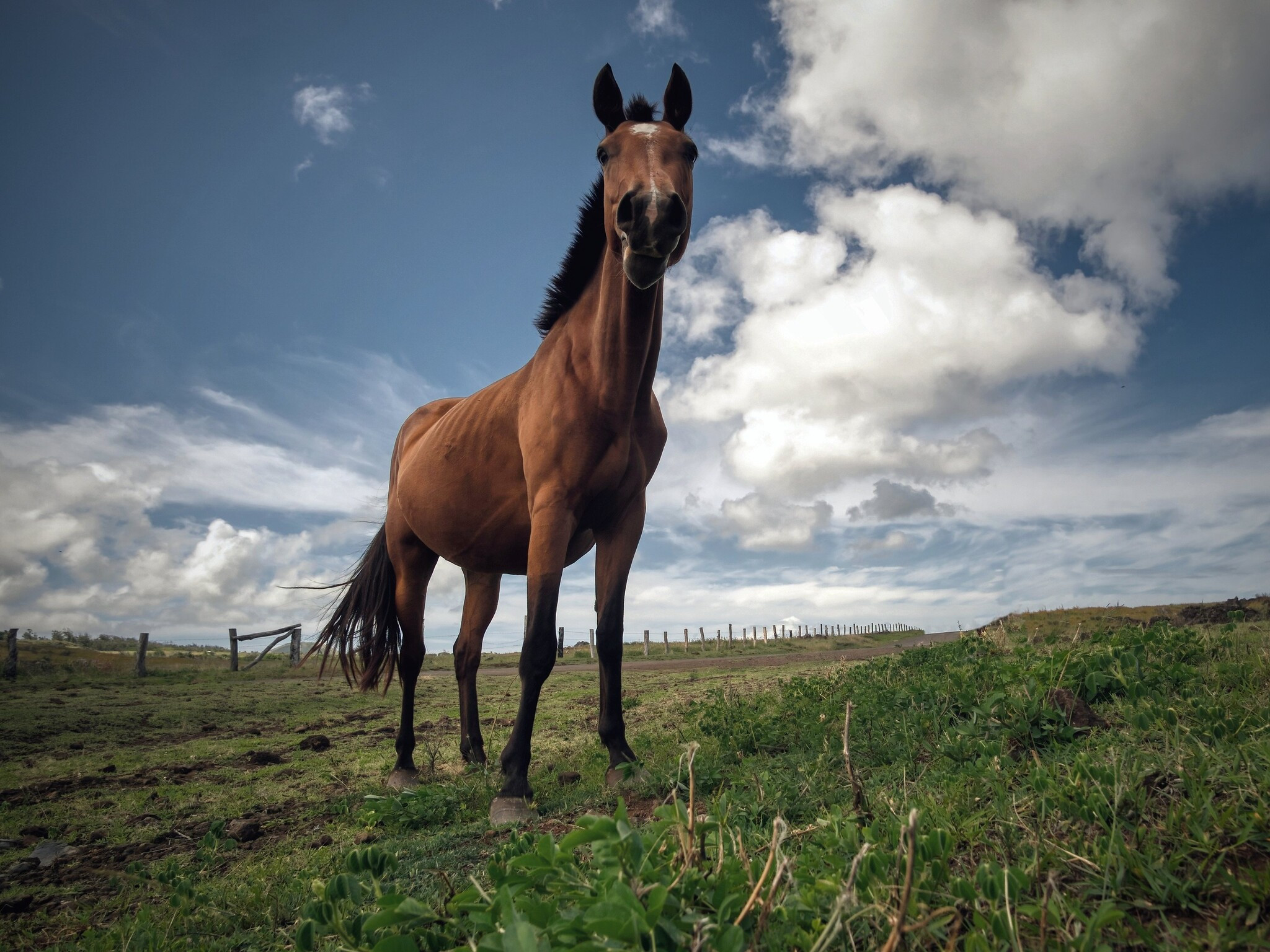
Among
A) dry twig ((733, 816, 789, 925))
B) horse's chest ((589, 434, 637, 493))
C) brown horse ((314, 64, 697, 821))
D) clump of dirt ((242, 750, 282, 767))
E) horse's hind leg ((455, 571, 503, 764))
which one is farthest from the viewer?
clump of dirt ((242, 750, 282, 767))

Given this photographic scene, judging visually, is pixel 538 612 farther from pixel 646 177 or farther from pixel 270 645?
pixel 270 645

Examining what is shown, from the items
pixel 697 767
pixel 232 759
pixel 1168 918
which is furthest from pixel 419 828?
pixel 232 759

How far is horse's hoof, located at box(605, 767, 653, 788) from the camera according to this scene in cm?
367

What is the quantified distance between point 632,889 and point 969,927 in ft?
Result: 2.37

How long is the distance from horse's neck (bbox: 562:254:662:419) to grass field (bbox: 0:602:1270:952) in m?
2.25

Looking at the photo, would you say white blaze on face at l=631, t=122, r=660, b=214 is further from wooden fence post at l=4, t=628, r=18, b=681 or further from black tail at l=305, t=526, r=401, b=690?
wooden fence post at l=4, t=628, r=18, b=681

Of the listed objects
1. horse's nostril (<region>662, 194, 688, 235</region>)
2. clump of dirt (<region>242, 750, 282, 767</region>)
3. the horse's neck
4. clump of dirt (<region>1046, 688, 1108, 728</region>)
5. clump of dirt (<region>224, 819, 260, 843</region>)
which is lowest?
clump of dirt (<region>242, 750, 282, 767</region>)

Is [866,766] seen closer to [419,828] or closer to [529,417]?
[419,828]

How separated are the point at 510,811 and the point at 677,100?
451cm

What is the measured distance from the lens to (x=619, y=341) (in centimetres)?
434

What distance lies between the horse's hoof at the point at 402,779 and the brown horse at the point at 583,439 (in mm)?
17

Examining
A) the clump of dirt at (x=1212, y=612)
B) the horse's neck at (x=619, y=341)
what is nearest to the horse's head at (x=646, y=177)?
the horse's neck at (x=619, y=341)

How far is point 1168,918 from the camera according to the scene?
139 cm

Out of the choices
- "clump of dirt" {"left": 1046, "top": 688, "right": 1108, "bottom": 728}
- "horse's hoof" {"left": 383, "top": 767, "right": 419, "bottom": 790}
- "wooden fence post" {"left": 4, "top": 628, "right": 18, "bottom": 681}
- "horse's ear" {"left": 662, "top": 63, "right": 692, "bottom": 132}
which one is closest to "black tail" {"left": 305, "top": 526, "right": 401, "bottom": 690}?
"horse's hoof" {"left": 383, "top": 767, "right": 419, "bottom": 790}
